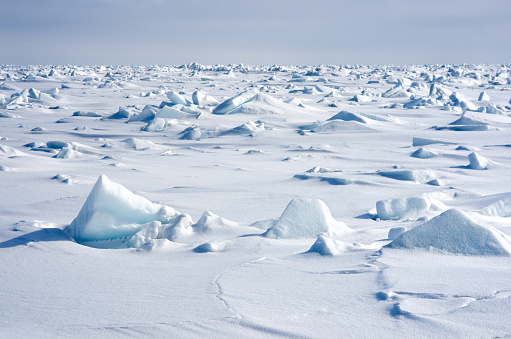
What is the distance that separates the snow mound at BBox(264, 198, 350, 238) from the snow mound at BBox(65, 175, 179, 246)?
0.53 meters

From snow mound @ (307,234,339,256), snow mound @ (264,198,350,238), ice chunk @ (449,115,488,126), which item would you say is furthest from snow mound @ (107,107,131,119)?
snow mound @ (307,234,339,256)

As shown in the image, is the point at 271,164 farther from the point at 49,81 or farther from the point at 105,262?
the point at 49,81

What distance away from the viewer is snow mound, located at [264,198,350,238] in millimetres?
2160

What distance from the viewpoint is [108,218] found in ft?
7.00

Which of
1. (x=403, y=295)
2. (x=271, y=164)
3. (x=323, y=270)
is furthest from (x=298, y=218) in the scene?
(x=271, y=164)

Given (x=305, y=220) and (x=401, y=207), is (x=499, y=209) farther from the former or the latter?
(x=305, y=220)

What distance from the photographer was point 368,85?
49.7 feet

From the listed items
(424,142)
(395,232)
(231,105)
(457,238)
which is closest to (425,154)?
(424,142)

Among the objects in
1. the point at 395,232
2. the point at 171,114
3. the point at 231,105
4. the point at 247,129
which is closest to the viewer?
the point at 395,232

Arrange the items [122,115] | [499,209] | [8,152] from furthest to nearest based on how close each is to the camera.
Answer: [122,115], [8,152], [499,209]

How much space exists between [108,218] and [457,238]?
1.31 metres

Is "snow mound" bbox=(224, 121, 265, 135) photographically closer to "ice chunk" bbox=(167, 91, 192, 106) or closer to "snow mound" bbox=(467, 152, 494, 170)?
"snow mound" bbox=(467, 152, 494, 170)

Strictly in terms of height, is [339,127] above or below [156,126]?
above

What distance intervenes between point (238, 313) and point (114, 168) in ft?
9.03
